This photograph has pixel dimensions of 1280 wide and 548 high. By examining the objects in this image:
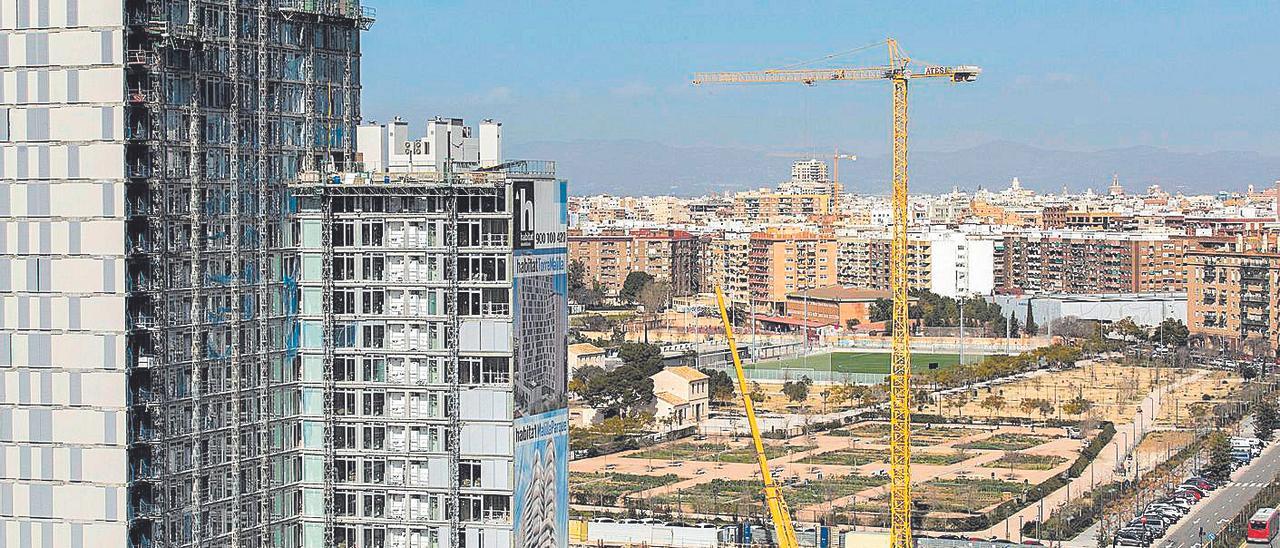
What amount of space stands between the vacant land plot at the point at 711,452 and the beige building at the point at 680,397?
2.76 m

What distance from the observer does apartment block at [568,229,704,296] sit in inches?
3248

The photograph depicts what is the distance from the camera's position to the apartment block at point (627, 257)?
271 ft

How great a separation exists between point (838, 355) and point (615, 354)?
29.3 feet

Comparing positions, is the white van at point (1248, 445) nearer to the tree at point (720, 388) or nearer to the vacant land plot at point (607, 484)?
the vacant land plot at point (607, 484)

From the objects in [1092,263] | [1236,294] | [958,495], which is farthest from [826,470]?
[1092,263]

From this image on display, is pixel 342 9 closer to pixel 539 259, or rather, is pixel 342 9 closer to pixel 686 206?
pixel 539 259

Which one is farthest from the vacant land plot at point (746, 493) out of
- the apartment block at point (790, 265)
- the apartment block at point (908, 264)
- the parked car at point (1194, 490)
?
the apartment block at point (790, 265)

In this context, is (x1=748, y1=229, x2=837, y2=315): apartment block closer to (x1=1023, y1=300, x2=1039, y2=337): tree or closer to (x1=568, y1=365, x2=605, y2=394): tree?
(x1=1023, y1=300, x2=1039, y2=337): tree

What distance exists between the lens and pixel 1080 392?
48.8 m

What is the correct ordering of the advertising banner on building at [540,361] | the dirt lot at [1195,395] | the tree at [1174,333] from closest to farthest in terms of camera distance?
the advertising banner on building at [540,361], the dirt lot at [1195,395], the tree at [1174,333]

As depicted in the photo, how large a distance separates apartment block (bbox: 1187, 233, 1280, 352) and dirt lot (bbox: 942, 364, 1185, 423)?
24.6 feet

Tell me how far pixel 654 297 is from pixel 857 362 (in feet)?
46.2

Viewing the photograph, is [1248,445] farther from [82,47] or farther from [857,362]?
[82,47]

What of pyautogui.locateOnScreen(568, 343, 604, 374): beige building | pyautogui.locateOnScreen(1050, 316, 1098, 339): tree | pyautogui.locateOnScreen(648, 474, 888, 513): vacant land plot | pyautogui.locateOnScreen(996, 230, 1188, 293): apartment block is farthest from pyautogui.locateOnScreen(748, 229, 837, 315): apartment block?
pyautogui.locateOnScreen(648, 474, 888, 513): vacant land plot
